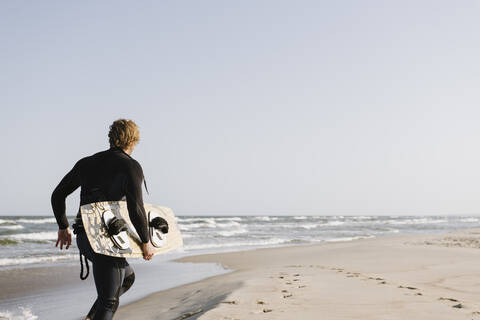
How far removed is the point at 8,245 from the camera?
17250 millimetres

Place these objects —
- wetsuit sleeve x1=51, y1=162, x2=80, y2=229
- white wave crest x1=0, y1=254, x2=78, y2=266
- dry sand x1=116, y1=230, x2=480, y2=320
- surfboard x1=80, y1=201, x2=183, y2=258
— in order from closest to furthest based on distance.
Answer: surfboard x1=80, y1=201, x2=183, y2=258, wetsuit sleeve x1=51, y1=162, x2=80, y2=229, dry sand x1=116, y1=230, x2=480, y2=320, white wave crest x1=0, y1=254, x2=78, y2=266

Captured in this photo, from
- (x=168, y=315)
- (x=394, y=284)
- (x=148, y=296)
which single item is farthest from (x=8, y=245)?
(x=394, y=284)

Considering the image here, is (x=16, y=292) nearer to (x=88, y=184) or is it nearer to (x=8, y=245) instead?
(x=88, y=184)

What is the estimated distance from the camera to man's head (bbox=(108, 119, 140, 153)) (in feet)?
9.78

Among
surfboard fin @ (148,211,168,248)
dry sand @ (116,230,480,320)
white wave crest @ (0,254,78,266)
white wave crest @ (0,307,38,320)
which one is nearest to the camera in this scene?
surfboard fin @ (148,211,168,248)

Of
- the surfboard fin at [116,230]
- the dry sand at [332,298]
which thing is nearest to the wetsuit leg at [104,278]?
the surfboard fin at [116,230]

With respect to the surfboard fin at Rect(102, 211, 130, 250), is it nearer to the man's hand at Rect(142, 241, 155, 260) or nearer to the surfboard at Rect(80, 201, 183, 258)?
the surfboard at Rect(80, 201, 183, 258)

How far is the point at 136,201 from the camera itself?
2859 mm

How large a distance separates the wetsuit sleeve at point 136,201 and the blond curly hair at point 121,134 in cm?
20

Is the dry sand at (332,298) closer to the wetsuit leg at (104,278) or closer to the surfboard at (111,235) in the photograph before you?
the wetsuit leg at (104,278)

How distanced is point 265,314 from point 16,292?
217 inches

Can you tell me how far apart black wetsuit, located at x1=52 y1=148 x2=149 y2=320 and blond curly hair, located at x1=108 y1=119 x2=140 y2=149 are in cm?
7

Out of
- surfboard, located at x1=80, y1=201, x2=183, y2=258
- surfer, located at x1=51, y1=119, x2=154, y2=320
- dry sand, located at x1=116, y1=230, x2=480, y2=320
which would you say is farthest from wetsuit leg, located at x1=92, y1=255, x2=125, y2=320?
dry sand, located at x1=116, y1=230, x2=480, y2=320

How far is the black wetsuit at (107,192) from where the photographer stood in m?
2.85
